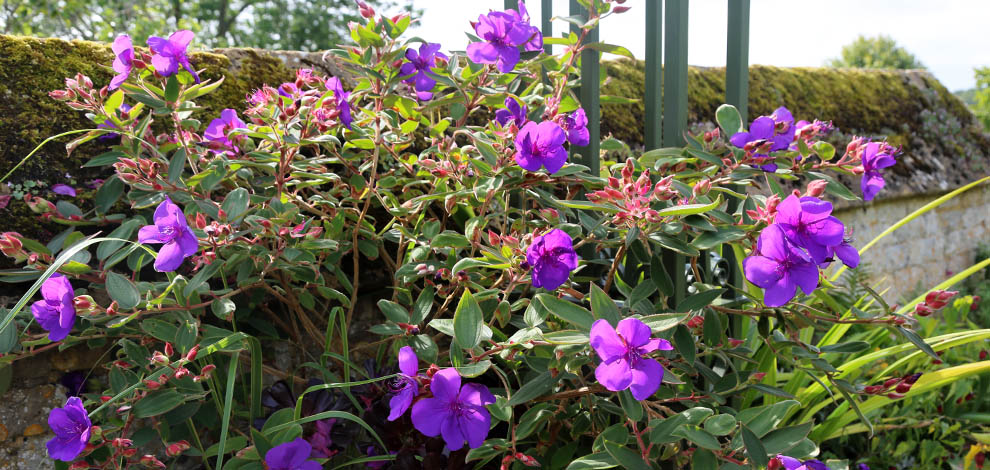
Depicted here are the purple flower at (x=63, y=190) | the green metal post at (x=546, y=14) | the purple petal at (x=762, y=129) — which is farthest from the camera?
the green metal post at (x=546, y=14)

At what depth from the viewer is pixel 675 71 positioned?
137 centimetres

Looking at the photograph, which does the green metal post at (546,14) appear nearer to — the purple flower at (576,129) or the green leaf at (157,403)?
the purple flower at (576,129)

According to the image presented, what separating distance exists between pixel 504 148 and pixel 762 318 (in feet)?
1.97

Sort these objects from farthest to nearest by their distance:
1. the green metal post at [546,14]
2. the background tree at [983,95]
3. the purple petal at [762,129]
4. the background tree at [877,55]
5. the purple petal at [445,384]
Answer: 1. the background tree at [877,55]
2. the background tree at [983,95]
3. the green metal post at [546,14]
4. the purple petal at [762,129]
5. the purple petal at [445,384]

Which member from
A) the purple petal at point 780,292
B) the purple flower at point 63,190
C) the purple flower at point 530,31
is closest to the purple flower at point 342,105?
the purple flower at point 530,31

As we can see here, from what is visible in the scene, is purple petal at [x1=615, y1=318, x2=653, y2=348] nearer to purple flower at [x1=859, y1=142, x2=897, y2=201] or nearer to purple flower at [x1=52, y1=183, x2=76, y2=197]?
purple flower at [x1=859, y1=142, x2=897, y2=201]

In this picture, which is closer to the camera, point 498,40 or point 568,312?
point 568,312

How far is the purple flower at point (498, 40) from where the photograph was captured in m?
1.17

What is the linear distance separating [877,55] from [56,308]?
51.3 feet

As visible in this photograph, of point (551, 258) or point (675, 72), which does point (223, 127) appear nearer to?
point (551, 258)

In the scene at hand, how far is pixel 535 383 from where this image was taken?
3.33ft

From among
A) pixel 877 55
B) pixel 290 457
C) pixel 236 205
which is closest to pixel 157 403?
pixel 290 457

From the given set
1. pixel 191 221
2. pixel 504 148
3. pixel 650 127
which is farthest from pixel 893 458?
pixel 191 221

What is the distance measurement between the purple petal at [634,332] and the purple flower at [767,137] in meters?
0.47
